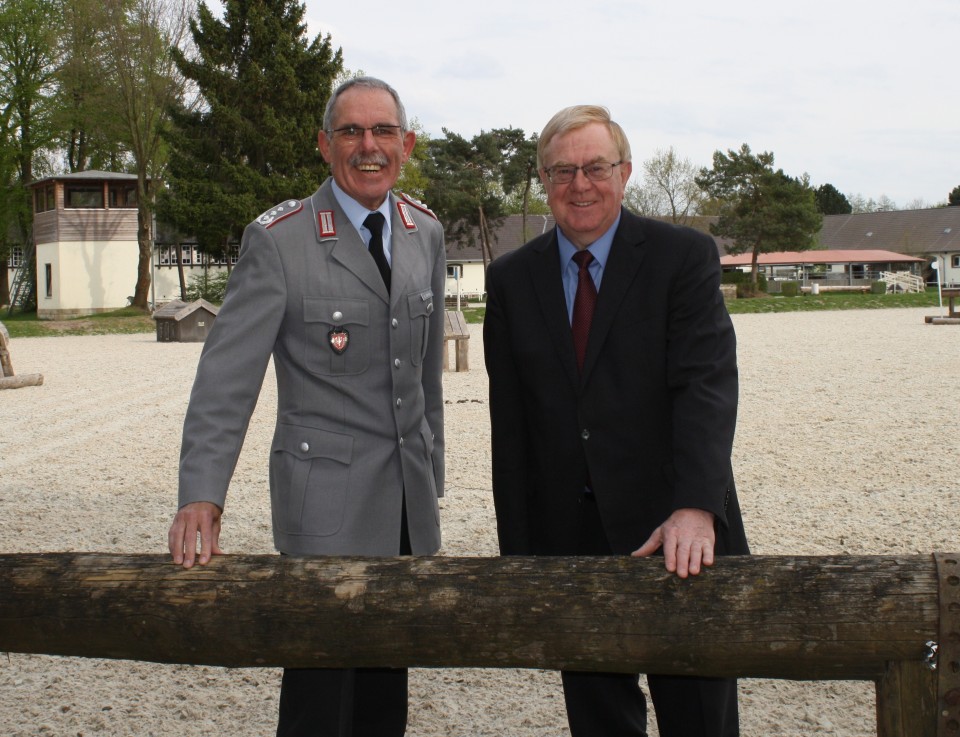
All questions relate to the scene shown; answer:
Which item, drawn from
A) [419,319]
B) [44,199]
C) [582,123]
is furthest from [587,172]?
[44,199]

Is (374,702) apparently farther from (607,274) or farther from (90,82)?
(90,82)

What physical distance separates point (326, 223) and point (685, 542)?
1215 millimetres

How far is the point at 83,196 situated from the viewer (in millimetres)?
45875

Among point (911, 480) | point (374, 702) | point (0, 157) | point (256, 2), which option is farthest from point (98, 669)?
point (0, 157)

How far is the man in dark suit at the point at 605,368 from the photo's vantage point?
2.68 metres

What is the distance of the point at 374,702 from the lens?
9.35 feet

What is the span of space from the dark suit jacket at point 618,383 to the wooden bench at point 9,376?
45.7 feet

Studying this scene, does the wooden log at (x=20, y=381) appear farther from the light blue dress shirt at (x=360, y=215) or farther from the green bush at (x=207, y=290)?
the green bush at (x=207, y=290)

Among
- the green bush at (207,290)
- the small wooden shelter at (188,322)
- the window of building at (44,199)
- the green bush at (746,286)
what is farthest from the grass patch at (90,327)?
the green bush at (746,286)

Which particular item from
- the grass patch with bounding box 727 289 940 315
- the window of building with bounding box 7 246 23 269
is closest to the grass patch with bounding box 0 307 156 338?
the window of building with bounding box 7 246 23 269

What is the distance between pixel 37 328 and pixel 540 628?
35020 millimetres

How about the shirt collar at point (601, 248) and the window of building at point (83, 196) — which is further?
the window of building at point (83, 196)

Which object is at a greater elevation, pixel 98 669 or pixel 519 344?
pixel 519 344

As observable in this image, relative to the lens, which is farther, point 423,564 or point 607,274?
point 607,274
